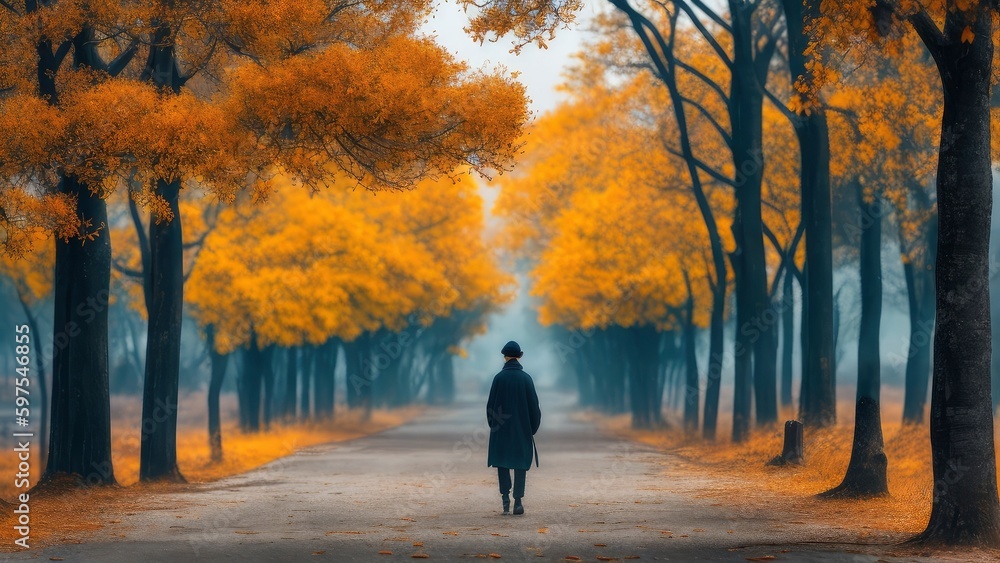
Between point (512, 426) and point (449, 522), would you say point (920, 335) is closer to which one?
point (512, 426)

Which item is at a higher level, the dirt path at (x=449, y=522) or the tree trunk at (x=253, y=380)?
the tree trunk at (x=253, y=380)

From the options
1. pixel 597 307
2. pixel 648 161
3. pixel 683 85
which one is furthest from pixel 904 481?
pixel 597 307

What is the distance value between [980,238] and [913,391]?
891 inches

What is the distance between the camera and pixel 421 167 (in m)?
18.7

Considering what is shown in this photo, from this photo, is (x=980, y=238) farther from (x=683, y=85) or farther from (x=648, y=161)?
(x=648, y=161)

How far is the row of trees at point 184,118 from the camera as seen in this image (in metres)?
16.1

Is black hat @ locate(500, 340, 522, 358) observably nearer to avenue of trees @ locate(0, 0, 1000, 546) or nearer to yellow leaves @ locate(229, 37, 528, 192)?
avenue of trees @ locate(0, 0, 1000, 546)

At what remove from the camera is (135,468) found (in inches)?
1109

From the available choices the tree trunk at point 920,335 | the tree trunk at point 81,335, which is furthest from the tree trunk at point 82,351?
the tree trunk at point 920,335

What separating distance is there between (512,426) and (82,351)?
7.03 m

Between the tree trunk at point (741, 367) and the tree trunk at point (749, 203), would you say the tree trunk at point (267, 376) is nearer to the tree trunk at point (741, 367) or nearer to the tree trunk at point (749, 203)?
the tree trunk at point (741, 367)

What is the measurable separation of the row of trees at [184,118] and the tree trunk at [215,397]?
32.0 ft

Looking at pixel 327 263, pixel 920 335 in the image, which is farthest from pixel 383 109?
pixel 327 263

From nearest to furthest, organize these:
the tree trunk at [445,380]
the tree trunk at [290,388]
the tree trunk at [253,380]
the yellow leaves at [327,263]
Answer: the yellow leaves at [327,263] < the tree trunk at [253,380] < the tree trunk at [290,388] < the tree trunk at [445,380]
